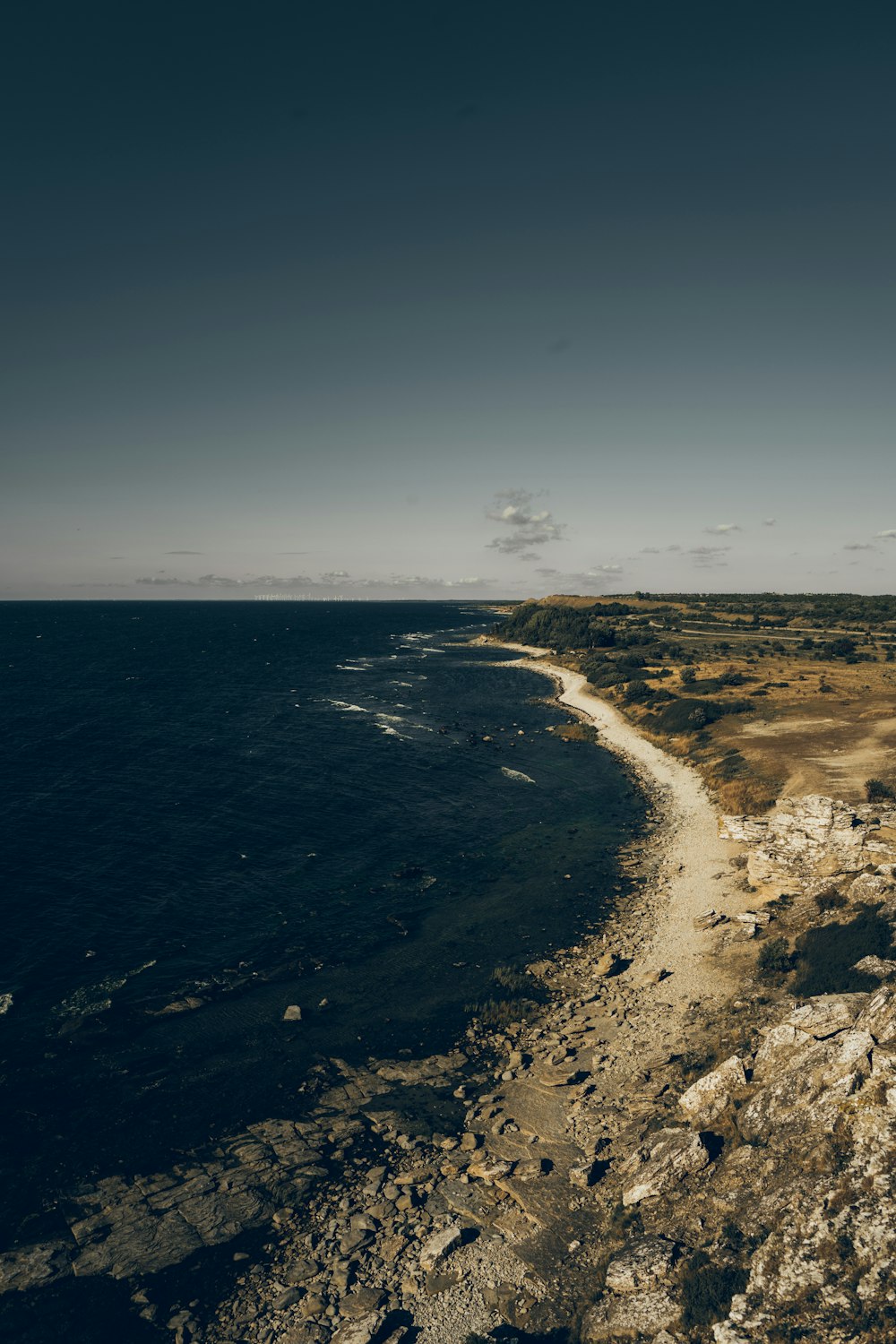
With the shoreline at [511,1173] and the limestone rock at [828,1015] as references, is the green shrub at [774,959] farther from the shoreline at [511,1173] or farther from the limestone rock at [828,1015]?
the limestone rock at [828,1015]

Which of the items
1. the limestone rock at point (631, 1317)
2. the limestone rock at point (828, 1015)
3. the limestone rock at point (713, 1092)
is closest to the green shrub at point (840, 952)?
the limestone rock at point (828, 1015)

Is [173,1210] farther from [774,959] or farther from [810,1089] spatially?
[774,959]

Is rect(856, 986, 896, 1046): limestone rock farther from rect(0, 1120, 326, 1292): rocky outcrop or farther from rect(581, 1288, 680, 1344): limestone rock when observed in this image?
rect(0, 1120, 326, 1292): rocky outcrop

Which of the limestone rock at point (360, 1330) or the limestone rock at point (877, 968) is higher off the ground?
the limestone rock at point (877, 968)

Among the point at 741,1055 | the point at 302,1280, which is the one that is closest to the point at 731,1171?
the point at 741,1055

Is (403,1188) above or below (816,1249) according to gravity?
below

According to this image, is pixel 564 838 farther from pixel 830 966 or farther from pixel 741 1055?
pixel 741 1055

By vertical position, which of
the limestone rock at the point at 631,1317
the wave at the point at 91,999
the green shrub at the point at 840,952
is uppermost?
the green shrub at the point at 840,952
